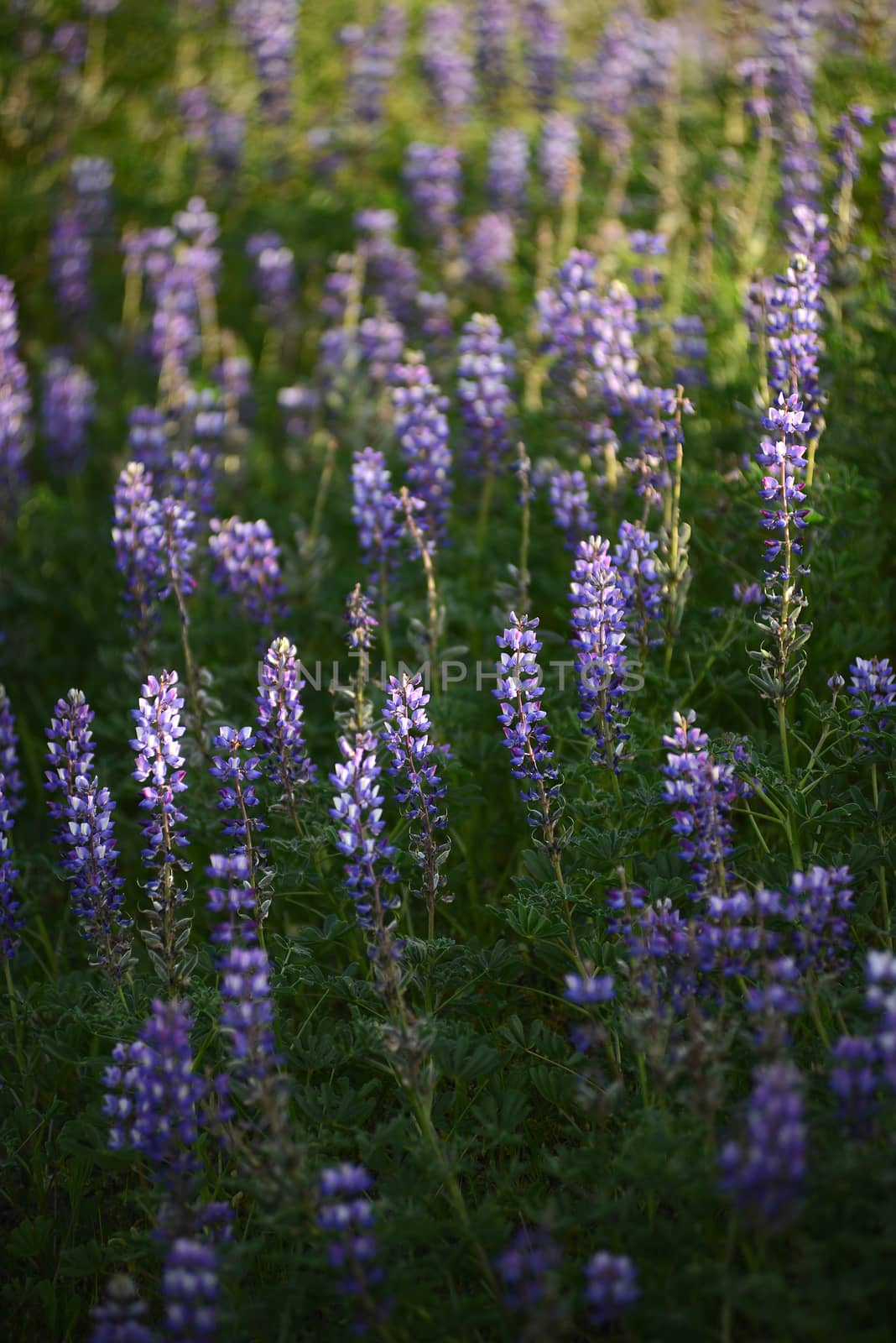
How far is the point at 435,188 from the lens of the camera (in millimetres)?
5805

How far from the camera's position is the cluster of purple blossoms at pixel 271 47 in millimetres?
6809

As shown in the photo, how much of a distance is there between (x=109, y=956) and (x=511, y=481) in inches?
106

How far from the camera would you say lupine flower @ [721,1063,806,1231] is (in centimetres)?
181

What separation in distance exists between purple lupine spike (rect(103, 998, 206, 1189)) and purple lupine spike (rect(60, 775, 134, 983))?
47 centimetres

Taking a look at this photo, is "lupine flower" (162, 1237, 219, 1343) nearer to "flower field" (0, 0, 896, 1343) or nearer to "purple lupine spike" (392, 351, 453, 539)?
"flower field" (0, 0, 896, 1343)

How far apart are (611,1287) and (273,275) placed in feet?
16.2

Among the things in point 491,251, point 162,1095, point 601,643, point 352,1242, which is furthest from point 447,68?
point 352,1242

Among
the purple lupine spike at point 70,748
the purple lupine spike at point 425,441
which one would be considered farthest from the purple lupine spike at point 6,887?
the purple lupine spike at point 425,441

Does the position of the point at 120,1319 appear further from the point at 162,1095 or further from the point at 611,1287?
the point at 611,1287

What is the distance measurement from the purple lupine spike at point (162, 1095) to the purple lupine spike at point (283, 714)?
26.5 inches

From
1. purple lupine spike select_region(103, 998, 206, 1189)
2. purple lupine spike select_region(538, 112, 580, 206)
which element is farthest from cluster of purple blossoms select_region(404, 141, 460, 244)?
purple lupine spike select_region(103, 998, 206, 1189)

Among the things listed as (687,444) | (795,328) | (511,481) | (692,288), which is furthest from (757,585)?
(692,288)

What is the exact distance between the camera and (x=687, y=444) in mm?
4234

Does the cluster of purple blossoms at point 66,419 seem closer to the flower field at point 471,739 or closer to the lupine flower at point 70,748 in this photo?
the flower field at point 471,739
